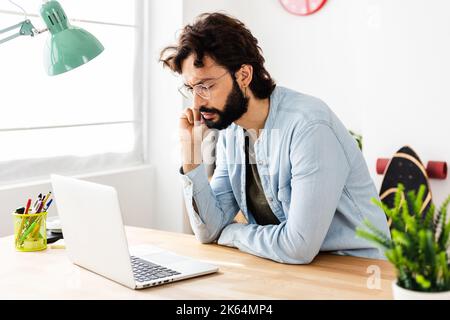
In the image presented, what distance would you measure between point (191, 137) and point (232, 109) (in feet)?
0.57

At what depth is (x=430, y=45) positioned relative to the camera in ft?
9.15

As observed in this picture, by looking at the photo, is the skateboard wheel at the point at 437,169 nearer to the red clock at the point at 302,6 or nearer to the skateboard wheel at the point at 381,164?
the skateboard wheel at the point at 381,164

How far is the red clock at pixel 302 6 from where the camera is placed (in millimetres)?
3581

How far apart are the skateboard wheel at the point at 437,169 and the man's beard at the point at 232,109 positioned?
123 cm

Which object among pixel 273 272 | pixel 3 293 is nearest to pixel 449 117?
pixel 273 272

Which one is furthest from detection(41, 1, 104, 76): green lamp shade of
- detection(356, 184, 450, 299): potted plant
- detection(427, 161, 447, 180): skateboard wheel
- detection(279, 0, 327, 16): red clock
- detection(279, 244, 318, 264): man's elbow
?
detection(279, 0, 327, 16): red clock

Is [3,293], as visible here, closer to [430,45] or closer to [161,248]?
[161,248]

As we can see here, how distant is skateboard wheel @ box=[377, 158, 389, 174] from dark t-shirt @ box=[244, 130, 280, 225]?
3.66ft

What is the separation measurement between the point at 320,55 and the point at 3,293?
260 centimetres

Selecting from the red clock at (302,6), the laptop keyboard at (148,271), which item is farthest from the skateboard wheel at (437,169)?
the laptop keyboard at (148,271)

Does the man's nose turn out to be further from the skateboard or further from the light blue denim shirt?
the skateboard

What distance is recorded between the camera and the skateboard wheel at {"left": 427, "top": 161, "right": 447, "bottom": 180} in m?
2.75

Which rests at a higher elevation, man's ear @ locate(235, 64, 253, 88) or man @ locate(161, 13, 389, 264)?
man's ear @ locate(235, 64, 253, 88)
